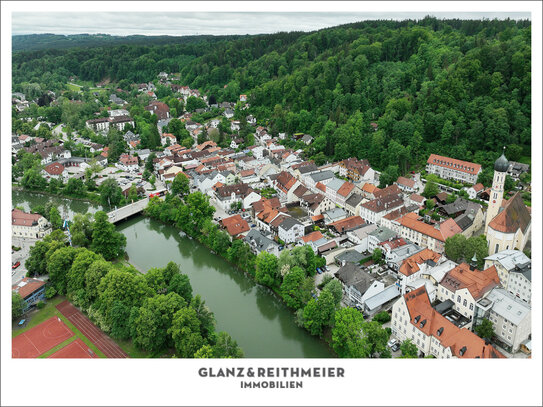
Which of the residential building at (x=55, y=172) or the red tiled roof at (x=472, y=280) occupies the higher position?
the residential building at (x=55, y=172)

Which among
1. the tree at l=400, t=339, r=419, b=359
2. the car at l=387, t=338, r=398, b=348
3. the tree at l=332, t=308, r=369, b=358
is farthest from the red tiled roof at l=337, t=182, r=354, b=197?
the tree at l=400, t=339, r=419, b=359

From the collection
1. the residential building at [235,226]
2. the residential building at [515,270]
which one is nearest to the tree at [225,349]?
the residential building at [235,226]

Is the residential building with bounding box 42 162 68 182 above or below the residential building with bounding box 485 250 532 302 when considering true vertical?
above

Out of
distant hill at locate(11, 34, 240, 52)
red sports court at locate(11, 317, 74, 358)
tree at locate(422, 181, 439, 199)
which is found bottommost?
red sports court at locate(11, 317, 74, 358)

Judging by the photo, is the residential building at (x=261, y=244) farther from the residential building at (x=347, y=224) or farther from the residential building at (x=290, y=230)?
the residential building at (x=347, y=224)

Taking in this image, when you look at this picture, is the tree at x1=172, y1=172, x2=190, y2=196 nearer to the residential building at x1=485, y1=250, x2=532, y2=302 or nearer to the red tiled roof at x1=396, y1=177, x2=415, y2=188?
the red tiled roof at x1=396, y1=177, x2=415, y2=188

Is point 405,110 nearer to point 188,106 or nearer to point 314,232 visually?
point 314,232

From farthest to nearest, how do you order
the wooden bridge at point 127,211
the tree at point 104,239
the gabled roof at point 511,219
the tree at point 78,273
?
the wooden bridge at point 127,211
the tree at point 104,239
the gabled roof at point 511,219
the tree at point 78,273
